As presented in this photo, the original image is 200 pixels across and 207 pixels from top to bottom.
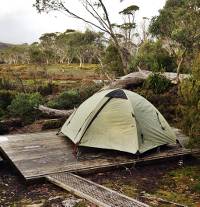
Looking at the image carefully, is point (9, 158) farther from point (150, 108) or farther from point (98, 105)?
point (150, 108)

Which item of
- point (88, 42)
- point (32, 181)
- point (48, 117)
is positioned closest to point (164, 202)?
point (32, 181)

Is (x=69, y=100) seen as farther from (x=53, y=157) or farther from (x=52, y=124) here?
(x=53, y=157)

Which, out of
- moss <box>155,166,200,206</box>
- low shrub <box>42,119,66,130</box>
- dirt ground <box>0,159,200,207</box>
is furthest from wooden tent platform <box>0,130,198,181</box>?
low shrub <box>42,119,66,130</box>

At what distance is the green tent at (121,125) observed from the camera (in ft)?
31.6

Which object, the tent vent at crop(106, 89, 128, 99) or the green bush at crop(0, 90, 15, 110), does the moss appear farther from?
the green bush at crop(0, 90, 15, 110)

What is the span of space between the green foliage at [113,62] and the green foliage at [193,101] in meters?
17.7

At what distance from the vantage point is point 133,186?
26.3ft

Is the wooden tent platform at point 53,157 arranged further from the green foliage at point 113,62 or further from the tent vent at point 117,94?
the green foliage at point 113,62

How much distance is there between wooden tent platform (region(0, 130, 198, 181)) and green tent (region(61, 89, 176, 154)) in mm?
277

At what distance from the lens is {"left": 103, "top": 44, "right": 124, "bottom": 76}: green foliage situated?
27078mm

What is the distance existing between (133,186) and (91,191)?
1.13 m

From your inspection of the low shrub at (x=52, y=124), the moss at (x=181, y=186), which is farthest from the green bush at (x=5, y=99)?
the moss at (x=181, y=186)

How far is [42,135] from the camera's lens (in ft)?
39.0

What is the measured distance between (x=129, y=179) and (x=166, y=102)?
7978 millimetres
